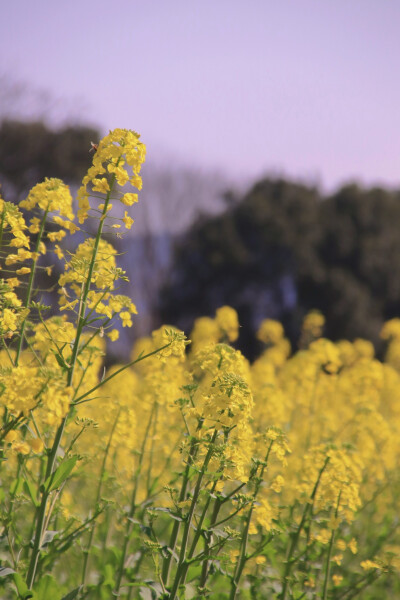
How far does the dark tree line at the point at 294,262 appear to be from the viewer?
21.6m

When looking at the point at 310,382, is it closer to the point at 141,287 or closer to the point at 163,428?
the point at 163,428

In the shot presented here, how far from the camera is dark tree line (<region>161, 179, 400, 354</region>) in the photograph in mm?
21562

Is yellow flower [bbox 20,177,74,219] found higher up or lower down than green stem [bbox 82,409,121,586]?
higher up

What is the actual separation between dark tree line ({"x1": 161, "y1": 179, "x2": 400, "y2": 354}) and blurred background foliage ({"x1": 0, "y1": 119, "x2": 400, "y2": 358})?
0.12ft

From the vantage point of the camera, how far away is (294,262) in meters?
22.2

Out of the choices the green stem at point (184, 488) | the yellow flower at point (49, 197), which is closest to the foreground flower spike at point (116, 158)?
the yellow flower at point (49, 197)

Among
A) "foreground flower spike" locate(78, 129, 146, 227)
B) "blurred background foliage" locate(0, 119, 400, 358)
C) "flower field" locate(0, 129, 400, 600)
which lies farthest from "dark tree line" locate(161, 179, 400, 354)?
"foreground flower spike" locate(78, 129, 146, 227)

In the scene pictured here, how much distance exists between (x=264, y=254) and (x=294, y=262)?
3.67ft

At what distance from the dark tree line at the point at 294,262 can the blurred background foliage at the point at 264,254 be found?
4cm

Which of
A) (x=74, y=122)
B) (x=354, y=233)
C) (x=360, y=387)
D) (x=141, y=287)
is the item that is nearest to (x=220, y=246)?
(x=141, y=287)

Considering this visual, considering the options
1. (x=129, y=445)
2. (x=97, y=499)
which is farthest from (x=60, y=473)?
(x=129, y=445)

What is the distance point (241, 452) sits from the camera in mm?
2914

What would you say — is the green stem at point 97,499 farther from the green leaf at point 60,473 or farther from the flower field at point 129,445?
the green leaf at point 60,473

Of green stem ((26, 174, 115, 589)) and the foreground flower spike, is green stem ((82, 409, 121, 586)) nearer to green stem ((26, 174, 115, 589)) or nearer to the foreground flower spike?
green stem ((26, 174, 115, 589))
